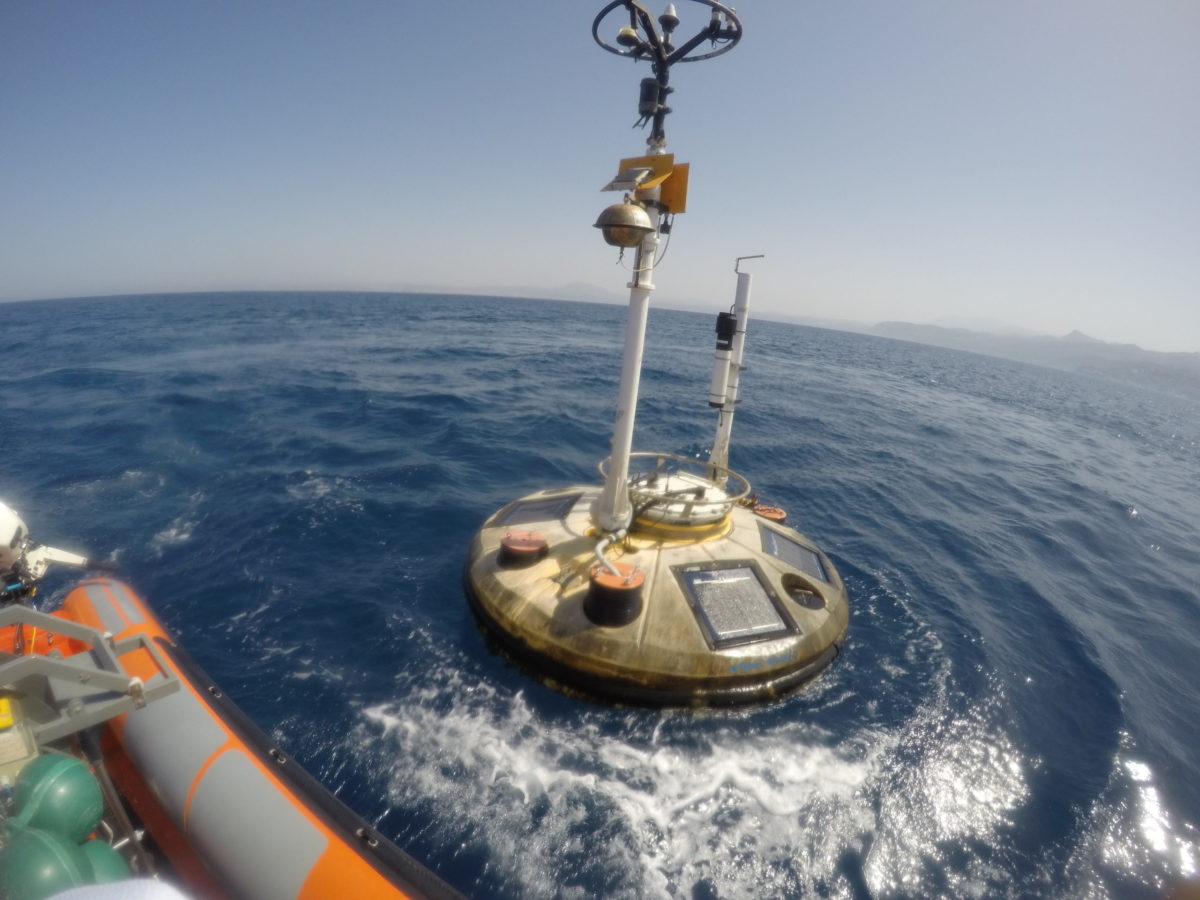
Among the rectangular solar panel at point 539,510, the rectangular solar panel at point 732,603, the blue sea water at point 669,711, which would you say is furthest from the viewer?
the rectangular solar panel at point 539,510

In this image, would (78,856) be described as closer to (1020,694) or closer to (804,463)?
(1020,694)

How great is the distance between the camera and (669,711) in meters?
7.58

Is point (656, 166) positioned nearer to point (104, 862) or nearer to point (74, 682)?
point (74, 682)

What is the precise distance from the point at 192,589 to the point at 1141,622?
2350cm

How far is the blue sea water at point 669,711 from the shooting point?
6.31 m

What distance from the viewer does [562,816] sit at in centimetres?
631

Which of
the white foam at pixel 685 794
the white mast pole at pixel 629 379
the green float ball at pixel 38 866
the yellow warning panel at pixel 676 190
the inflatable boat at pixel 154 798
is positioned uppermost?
the yellow warning panel at pixel 676 190

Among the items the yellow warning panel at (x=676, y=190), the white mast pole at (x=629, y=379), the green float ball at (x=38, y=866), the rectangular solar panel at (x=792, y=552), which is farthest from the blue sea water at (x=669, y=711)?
the yellow warning panel at (x=676, y=190)

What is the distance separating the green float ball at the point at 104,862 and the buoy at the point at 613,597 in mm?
5451

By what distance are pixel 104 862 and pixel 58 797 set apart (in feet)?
2.26

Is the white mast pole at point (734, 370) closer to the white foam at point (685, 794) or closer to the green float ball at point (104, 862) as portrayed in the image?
the white foam at point (685, 794)

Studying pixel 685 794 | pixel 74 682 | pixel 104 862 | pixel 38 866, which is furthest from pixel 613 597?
pixel 74 682

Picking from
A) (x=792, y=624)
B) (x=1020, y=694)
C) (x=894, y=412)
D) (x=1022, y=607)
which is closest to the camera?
(x=792, y=624)

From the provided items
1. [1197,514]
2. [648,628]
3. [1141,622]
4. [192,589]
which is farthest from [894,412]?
[192,589]
